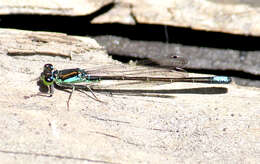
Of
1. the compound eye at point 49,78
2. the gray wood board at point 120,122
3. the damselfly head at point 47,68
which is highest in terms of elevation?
the damselfly head at point 47,68

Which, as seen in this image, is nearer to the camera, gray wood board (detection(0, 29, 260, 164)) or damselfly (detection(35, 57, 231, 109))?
gray wood board (detection(0, 29, 260, 164))

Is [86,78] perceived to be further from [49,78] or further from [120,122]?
[120,122]

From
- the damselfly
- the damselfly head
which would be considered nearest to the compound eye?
the damselfly

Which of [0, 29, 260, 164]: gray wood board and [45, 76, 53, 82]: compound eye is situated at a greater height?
[45, 76, 53, 82]: compound eye

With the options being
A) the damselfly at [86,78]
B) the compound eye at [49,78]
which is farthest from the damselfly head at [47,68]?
the compound eye at [49,78]

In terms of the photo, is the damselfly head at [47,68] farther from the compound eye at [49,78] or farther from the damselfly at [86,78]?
the compound eye at [49,78]

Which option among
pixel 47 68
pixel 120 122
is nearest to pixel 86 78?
pixel 47 68

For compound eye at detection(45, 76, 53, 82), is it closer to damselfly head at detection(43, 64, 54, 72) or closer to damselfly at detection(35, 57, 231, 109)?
damselfly at detection(35, 57, 231, 109)

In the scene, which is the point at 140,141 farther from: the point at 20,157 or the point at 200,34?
the point at 200,34
